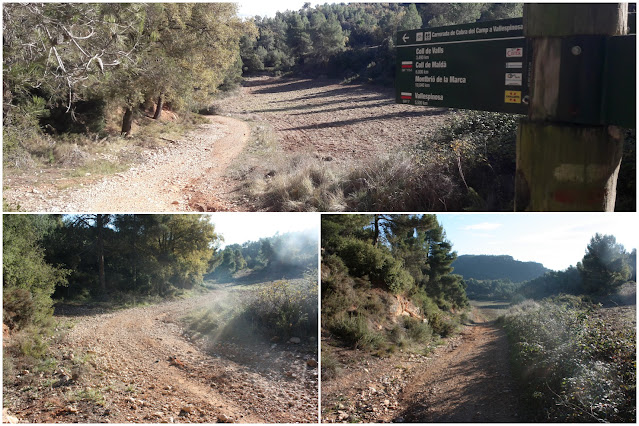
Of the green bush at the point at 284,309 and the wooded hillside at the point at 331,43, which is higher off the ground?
the wooded hillside at the point at 331,43

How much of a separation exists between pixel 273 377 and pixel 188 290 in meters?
1.21

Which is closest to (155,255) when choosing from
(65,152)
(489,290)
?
(489,290)

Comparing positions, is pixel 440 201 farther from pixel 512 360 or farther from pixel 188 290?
pixel 188 290

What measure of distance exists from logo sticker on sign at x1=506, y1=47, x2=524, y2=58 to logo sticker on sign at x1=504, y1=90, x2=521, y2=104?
23cm

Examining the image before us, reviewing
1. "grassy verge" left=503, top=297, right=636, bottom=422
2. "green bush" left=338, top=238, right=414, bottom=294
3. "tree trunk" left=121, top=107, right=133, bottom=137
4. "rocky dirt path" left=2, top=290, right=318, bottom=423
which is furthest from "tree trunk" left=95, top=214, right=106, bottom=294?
"tree trunk" left=121, top=107, right=133, bottom=137

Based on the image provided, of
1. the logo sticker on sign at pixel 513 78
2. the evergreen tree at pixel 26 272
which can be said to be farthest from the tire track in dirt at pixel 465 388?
the evergreen tree at pixel 26 272

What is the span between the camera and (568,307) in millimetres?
3773

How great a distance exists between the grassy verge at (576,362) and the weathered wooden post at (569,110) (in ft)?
4.46

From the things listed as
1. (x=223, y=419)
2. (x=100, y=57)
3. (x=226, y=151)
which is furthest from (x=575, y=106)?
(x=226, y=151)

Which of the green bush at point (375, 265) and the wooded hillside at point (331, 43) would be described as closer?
the green bush at point (375, 265)

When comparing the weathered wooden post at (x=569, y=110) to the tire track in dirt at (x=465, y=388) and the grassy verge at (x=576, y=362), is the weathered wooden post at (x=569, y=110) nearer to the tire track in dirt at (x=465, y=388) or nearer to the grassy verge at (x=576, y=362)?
the grassy verge at (x=576, y=362)

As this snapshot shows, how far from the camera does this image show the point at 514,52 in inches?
125

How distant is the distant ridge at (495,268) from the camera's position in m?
3.77

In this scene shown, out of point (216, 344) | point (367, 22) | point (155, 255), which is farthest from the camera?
point (367, 22)
